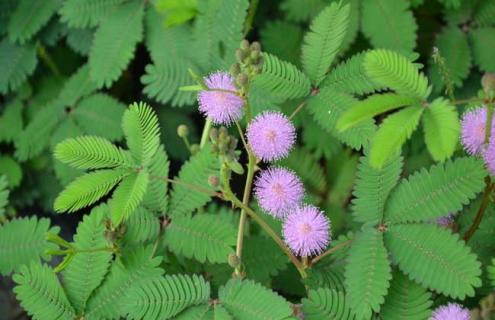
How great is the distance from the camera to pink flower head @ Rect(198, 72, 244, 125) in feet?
4.14

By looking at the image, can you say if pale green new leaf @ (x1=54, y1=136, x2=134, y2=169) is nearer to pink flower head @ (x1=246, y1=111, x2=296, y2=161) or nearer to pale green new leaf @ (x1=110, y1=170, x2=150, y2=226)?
pale green new leaf @ (x1=110, y1=170, x2=150, y2=226)

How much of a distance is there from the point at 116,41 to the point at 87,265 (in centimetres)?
75

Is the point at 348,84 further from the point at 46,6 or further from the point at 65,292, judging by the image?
the point at 46,6

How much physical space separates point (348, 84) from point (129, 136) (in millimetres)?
482

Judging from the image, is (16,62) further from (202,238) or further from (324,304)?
(324,304)

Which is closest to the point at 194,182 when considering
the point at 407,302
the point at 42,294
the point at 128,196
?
the point at 128,196

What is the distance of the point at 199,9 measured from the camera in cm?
183

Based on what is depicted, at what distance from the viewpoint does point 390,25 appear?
1867mm

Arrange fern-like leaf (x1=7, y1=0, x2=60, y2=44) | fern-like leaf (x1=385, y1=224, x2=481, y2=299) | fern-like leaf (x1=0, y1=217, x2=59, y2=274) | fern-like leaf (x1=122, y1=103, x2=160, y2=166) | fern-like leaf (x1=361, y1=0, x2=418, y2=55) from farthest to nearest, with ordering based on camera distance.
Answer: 1. fern-like leaf (x1=7, y1=0, x2=60, y2=44)
2. fern-like leaf (x1=361, y1=0, x2=418, y2=55)
3. fern-like leaf (x1=0, y1=217, x2=59, y2=274)
4. fern-like leaf (x1=122, y1=103, x2=160, y2=166)
5. fern-like leaf (x1=385, y1=224, x2=481, y2=299)

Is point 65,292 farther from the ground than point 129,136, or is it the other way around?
point 129,136

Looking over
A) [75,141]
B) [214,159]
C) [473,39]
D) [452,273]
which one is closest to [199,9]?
[214,159]

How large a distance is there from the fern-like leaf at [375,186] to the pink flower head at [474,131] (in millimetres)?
137

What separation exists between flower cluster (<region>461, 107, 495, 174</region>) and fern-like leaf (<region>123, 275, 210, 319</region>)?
577 mm

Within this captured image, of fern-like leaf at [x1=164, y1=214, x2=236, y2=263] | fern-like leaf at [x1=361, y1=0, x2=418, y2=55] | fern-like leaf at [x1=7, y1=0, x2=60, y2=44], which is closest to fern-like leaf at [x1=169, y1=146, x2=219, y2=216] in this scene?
fern-like leaf at [x1=164, y1=214, x2=236, y2=263]
